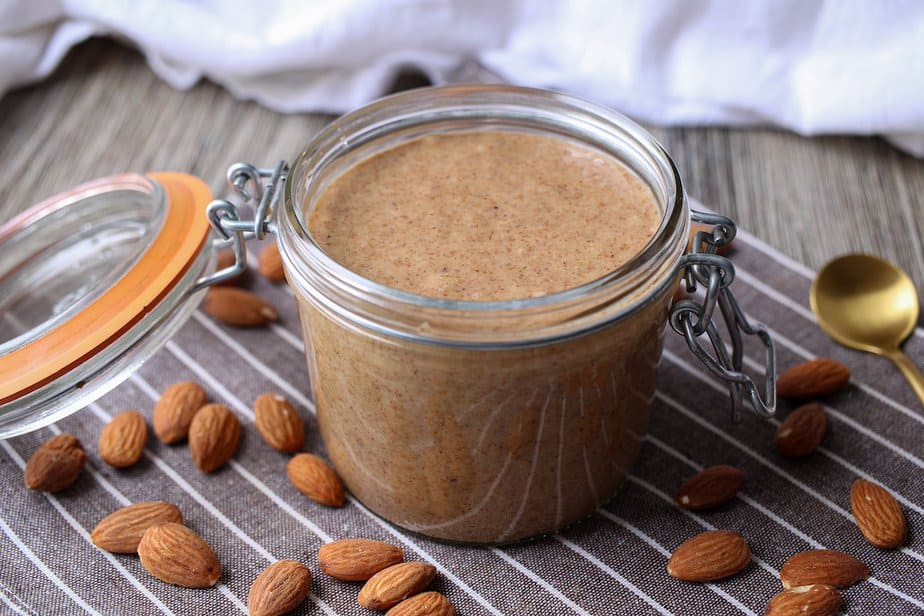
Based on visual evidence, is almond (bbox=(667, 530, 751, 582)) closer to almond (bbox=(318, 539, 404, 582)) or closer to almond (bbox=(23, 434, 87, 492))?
almond (bbox=(318, 539, 404, 582))

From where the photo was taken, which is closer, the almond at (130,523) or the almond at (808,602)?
the almond at (808,602)

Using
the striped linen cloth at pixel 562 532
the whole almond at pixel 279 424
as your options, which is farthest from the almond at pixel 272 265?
the whole almond at pixel 279 424

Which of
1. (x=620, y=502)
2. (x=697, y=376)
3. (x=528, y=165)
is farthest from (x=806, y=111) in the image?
(x=620, y=502)

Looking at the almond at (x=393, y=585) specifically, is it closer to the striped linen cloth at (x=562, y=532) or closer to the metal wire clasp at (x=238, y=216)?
the striped linen cloth at (x=562, y=532)

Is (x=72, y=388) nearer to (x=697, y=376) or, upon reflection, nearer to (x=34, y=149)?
(x=697, y=376)

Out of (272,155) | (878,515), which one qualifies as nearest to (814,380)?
(878,515)

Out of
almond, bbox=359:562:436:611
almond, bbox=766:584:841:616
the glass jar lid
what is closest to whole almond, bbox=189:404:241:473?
the glass jar lid
